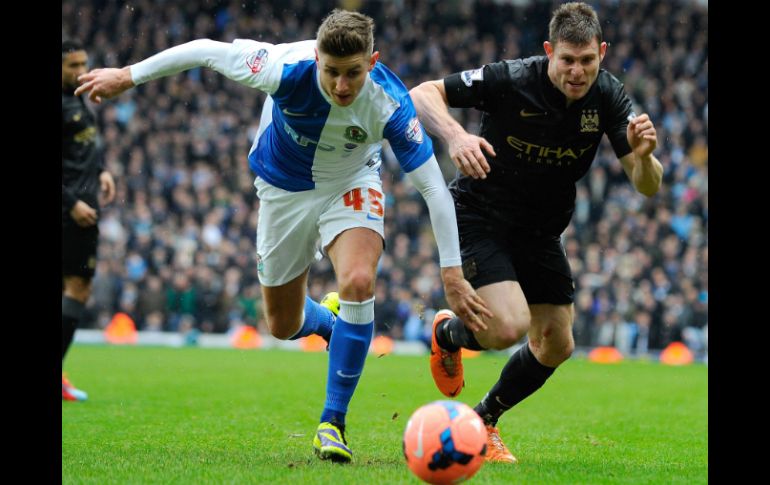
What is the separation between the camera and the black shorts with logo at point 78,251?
902cm

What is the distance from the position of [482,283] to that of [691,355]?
49.1ft

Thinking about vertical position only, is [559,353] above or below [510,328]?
below

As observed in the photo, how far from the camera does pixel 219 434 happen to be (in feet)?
23.1

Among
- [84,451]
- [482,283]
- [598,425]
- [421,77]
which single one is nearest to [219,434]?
[84,451]

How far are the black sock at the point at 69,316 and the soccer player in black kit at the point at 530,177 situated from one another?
3.75 metres

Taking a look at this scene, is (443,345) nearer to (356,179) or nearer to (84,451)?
(356,179)

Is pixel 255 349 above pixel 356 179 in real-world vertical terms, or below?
below

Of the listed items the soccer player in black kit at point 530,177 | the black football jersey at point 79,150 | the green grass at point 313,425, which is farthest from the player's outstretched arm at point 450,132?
the black football jersey at point 79,150

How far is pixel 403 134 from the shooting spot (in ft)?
18.9

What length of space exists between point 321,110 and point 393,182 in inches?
685

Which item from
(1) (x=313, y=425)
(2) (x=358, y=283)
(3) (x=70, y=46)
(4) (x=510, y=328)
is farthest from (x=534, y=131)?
(3) (x=70, y=46)

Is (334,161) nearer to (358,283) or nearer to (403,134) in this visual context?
(403,134)

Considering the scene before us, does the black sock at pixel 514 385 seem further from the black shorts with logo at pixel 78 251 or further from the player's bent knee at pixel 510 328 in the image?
the black shorts with logo at pixel 78 251

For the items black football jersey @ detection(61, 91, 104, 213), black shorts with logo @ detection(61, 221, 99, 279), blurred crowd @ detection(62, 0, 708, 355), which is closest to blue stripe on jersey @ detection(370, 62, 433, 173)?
black shorts with logo @ detection(61, 221, 99, 279)
